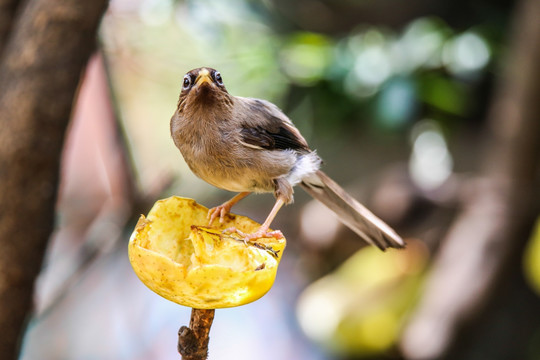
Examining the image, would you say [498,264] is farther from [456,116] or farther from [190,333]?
[190,333]

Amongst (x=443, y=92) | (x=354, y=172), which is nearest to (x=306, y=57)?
(x=443, y=92)

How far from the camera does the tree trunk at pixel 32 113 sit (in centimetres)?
206

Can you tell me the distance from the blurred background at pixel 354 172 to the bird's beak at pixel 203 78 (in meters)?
2.07

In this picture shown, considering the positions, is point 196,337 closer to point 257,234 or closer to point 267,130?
point 257,234

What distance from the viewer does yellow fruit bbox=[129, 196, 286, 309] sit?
48.1 inches

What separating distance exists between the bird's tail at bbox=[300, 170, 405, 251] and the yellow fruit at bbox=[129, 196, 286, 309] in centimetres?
66

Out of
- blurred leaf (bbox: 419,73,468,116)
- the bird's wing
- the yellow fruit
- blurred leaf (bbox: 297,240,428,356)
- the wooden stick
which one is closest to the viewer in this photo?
the yellow fruit

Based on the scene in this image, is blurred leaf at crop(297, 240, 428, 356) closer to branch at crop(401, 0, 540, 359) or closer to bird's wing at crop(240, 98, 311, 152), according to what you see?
branch at crop(401, 0, 540, 359)

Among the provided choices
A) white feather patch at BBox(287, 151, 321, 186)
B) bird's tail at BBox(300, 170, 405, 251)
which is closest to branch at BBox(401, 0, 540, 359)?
bird's tail at BBox(300, 170, 405, 251)

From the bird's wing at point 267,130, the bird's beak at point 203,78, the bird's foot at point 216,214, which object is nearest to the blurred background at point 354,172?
the bird's wing at point 267,130

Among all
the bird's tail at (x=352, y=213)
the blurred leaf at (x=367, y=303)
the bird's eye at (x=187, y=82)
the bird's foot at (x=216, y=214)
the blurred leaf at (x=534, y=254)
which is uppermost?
the bird's eye at (x=187, y=82)

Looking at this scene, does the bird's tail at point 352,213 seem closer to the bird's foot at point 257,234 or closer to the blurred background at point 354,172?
the bird's foot at point 257,234

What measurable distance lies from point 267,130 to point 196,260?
880 millimetres

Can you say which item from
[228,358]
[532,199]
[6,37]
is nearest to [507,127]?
[532,199]
